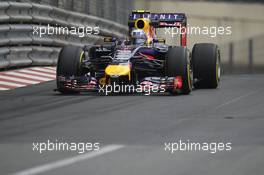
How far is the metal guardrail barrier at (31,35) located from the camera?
20453 mm

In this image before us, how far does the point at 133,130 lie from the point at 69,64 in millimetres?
5758

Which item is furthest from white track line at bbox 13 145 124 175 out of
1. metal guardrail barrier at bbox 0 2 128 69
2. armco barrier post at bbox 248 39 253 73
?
armco barrier post at bbox 248 39 253 73

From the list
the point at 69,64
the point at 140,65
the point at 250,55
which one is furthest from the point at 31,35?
the point at 250,55

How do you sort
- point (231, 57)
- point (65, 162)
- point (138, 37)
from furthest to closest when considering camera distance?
point (231, 57), point (138, 37), point (65, 162)

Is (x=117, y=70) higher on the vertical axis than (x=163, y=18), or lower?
lower

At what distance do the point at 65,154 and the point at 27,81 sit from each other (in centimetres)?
1098

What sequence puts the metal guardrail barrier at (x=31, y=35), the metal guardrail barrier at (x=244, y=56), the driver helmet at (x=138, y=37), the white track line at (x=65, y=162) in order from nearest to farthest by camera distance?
the white track line at (x=65, y=162), the driver helmet at (x=138, y=37), the metal guardrail barrier at (x=31, y=35), the metal guardrail barrier at (x=244, y=56)

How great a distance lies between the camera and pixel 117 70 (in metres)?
15.2

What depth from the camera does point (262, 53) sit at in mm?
28516

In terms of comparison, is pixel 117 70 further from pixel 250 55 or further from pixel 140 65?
pixel 250 55

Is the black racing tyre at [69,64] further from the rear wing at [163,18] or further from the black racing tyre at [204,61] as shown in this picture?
the black racing tyre at [204,61]

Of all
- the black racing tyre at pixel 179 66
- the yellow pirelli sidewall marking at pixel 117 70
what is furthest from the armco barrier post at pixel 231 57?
the yellow pirelli sidewall marking at pixel 117 70

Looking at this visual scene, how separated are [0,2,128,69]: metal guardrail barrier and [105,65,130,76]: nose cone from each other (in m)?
5.24

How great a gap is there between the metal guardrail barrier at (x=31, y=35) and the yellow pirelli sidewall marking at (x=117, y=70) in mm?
5242
